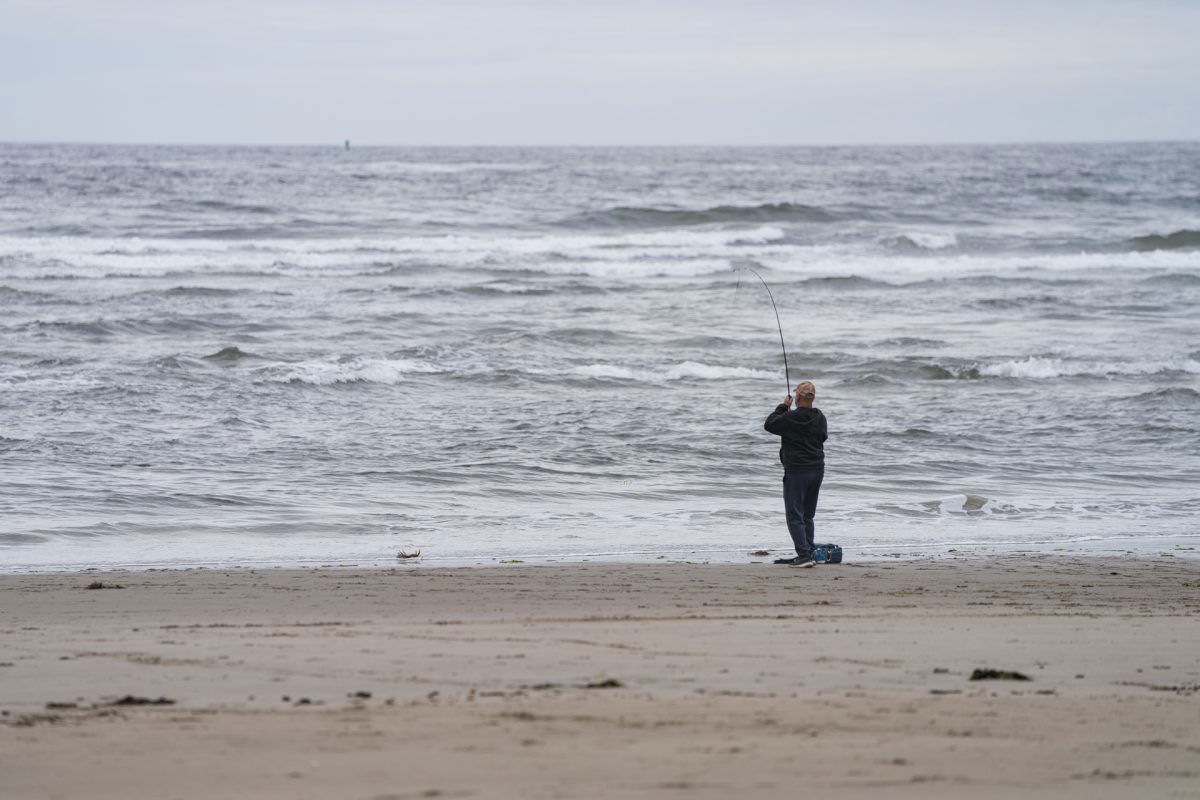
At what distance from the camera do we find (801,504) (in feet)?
26.9

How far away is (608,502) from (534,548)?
1.75 m

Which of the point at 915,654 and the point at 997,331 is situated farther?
the point at 997,331

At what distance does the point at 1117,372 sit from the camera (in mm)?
16484

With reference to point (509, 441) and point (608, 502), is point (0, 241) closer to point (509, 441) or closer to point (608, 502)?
point (509, 441)

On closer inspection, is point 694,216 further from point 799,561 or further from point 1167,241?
point 799,561

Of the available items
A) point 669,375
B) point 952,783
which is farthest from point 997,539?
point 669,375

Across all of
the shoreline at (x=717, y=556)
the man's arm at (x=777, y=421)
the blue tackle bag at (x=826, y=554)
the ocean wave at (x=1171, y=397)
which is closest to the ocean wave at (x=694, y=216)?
the ocean wave at (x=1171, y=397)

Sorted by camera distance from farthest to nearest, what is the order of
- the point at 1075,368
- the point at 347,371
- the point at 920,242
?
the point at 920,242
the point at 1075,368
the point at 347,371

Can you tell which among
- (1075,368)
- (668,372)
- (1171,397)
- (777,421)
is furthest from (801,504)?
(1075,368)

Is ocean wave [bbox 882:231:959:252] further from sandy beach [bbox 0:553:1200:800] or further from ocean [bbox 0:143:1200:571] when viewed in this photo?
sandy beach [bbox 0:553:1200:800]

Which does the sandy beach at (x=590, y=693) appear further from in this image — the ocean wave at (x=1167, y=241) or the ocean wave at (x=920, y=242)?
the ocean wave at (x=1167, y=241)

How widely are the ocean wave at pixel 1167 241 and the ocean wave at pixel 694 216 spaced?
925cm

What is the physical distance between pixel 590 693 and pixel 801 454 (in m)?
4.16

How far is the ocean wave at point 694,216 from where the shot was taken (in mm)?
38062
